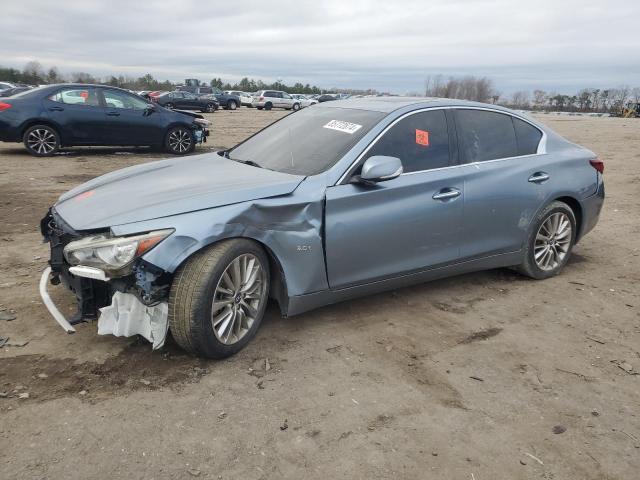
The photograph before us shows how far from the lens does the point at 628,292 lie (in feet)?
16.2

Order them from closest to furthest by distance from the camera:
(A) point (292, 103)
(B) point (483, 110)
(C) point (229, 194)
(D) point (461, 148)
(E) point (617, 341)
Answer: (C) point (229, 194)
(E) point (617, 341)
(D) point (461, 148)
(B) point (483, 110)
(A) point (292, 103)

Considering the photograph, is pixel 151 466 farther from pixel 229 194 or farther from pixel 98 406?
pixel 229 194

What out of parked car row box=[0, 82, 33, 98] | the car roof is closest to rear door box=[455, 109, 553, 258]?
the car roof

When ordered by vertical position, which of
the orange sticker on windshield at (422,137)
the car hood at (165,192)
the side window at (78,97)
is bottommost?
the car hood at (165,192)

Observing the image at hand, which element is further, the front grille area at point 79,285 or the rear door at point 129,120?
the rear door at point 129,120

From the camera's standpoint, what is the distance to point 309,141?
13.8 ft

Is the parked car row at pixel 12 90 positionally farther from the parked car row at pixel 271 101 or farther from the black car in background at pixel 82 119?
the parked car row at pixel 271 101

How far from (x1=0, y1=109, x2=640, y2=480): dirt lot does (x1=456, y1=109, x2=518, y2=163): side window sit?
3.92ft

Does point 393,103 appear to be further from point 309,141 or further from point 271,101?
point 271,101

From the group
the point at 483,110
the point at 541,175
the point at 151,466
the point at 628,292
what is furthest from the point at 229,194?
the point at 628,292

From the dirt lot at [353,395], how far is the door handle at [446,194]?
88 centimetres

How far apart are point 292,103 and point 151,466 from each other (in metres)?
47.0

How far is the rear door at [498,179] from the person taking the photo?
442cm

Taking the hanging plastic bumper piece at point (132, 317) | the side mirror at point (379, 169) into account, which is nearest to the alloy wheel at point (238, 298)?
the hanging plastic bumper piece at point (132, 317)
